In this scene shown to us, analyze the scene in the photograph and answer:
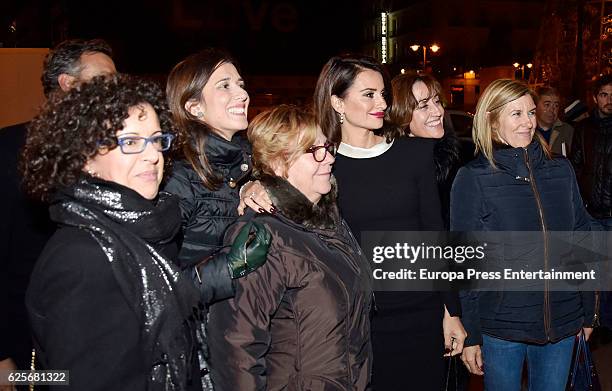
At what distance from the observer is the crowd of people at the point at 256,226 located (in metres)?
1.73

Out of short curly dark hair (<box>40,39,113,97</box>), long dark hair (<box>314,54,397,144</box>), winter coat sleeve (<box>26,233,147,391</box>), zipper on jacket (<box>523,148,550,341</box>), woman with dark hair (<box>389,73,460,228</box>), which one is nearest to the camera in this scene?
→ winter coat sleeve (<box>26,233,147,391</box>)

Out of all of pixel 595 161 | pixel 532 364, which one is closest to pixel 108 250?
pixel 532 364

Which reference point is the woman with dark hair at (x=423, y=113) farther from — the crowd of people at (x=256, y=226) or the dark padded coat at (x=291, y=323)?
the dark padded coat at (x=291, y=323)

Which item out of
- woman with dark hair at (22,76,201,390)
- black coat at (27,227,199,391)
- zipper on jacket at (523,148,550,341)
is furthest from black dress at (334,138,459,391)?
black coat at (27,227,199,391)

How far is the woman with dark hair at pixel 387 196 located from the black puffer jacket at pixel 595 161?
107 inches

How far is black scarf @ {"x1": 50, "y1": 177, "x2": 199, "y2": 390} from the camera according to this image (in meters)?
1.72

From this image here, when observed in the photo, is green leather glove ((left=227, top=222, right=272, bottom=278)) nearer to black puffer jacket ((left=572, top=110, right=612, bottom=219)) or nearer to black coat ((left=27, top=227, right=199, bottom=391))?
black coat ((left=27, top=227, right=199, bottom=391))

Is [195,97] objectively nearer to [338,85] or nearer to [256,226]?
[338,85]

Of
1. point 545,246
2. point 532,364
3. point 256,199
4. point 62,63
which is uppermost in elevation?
point 62,63

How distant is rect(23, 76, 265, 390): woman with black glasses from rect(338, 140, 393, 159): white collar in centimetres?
124

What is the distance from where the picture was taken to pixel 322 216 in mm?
2367

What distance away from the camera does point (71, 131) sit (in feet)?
5.96

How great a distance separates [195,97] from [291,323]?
1.41 meters

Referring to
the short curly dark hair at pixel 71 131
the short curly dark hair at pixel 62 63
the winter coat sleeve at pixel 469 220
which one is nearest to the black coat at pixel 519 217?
the winter coat sleeve at pixel 469 220
